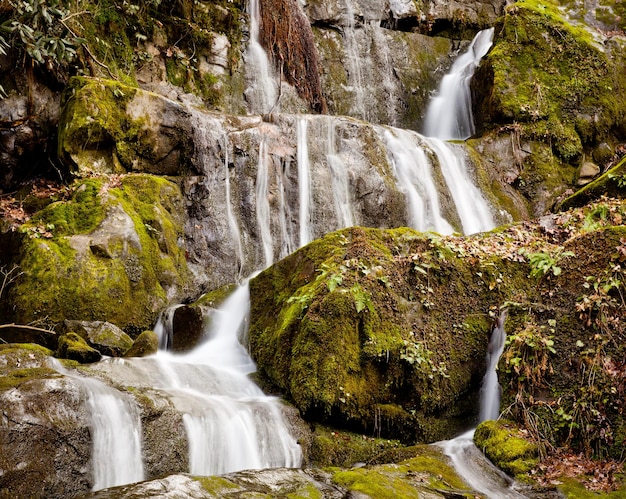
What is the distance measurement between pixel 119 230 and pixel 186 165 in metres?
2.64

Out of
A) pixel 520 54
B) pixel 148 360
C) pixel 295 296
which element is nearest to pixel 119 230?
pixel 148 360

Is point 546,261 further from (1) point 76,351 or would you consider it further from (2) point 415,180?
(2) point 415,180

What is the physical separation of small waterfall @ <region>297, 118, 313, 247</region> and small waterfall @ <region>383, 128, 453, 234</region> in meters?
1.98

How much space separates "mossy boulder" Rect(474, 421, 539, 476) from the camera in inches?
198

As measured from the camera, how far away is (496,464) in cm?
518

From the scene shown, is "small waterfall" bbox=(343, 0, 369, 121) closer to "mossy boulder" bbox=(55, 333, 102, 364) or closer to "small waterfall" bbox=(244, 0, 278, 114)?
"small waterfall" bbox=(244, 0, 278, 114)

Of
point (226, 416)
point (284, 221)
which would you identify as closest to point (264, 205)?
point (284, 221)

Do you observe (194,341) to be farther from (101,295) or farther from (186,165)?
(186,165)

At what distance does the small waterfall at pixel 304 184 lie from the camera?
1081 centimetres

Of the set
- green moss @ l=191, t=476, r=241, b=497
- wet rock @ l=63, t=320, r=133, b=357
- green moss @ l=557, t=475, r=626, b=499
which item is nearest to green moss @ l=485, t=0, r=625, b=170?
green moss @ l=557, t=475, r=626, b=499

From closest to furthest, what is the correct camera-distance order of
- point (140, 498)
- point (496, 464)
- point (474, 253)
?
point (140, 498), point (496, 464), point (474, 253)

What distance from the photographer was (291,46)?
598 inches

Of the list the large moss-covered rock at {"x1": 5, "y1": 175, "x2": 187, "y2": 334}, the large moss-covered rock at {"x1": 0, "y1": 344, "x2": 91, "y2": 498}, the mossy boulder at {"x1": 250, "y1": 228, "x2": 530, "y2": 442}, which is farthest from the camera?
the large moss-covered rock at {"x1": 5, "y1": 175, "x2": 187, "y2": 334}

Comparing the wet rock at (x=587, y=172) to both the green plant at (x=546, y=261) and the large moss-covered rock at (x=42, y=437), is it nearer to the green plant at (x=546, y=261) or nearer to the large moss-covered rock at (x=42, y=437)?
the green plant at (x=546, y=261)
